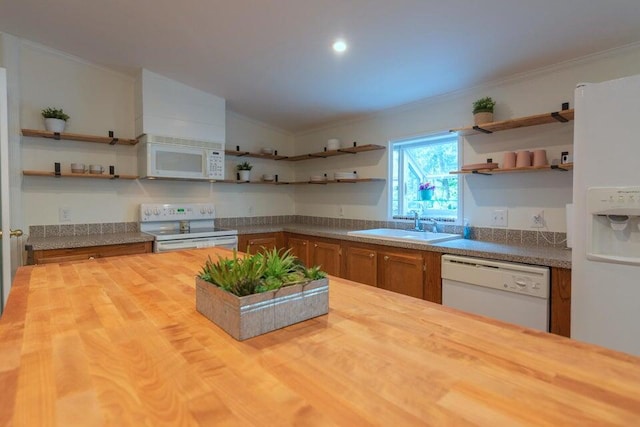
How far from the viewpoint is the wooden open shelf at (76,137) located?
113 inches

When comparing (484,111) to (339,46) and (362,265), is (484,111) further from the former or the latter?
(362,265)

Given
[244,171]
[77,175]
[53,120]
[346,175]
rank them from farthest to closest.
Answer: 1. [244,171]
2. [346,175]
3. [77,175]
4. [53,120]

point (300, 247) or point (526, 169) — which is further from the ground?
point (526, 169)

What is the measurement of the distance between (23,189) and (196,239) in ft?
4.92

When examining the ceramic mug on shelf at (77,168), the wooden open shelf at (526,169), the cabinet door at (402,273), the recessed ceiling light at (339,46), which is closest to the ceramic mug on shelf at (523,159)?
the wooden open shelf at (526,169)

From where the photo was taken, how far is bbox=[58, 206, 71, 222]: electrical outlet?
3146 mm

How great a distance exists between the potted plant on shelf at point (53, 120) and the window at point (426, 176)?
3.06 m

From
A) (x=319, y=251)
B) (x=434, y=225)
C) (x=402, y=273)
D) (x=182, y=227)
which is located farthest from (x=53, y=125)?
(x=434, y=225)

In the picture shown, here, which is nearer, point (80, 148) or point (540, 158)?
point (540, 158)

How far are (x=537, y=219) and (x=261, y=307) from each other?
2421mm

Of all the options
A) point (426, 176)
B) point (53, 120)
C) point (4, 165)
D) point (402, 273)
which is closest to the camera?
point (4, 165)

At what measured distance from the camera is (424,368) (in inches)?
27.4

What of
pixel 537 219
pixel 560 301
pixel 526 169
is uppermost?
pixel 526 169

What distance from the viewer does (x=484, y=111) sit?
2605 mm
